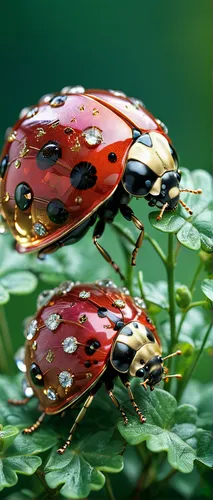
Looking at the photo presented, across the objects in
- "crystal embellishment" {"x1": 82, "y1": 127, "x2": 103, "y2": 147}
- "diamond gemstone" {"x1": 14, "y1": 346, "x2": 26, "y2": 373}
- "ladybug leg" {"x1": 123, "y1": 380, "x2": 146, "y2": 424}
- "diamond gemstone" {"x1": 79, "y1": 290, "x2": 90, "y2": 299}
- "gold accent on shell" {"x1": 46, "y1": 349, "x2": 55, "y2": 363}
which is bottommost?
"diamond gemstone" {"x1": 14, "y1": 346, "x2": 26, "y2": 373}

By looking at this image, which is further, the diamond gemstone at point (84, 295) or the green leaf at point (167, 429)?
the diamond gemstone at point (84, 295)

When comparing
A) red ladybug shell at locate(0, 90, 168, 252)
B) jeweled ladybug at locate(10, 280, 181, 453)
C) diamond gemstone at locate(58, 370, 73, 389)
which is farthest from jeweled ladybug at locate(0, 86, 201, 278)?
Answer: diamond gemstone at locate(58, 370, 73, 389)

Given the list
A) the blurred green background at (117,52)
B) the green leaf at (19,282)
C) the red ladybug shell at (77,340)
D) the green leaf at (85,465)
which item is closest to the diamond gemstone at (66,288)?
the red ladybug shell at (77,340)

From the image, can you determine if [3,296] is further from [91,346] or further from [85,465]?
[85,465]

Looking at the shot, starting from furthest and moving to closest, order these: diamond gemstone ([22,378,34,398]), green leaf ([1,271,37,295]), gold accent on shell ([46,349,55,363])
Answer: green leaf ([1,271,37,295]) → diamond gemstone ([22,378,34,398]) → gold accent on shell ([46,349,55,363])

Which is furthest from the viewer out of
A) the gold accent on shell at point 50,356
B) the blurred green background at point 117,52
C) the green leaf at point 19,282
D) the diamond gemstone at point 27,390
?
the blurred green background at point 117,52

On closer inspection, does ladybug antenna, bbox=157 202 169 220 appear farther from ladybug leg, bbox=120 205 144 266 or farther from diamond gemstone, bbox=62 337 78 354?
diamond gemstone, bbox=62 337 78 354

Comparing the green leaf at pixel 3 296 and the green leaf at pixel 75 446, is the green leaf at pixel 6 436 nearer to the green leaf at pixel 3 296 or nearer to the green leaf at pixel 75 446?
the green leaf at pixel 75 446

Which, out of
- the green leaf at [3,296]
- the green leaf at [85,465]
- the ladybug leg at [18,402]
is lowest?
the ladybug leg at [18,402]
